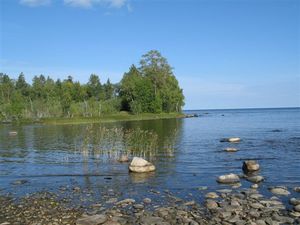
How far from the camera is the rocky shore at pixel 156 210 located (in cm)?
1565

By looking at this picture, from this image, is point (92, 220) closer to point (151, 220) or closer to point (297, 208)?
point (151, 220)

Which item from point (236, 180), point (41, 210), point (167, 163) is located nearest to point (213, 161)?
point (167, 163)

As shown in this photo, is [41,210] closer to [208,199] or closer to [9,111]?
[208,199]

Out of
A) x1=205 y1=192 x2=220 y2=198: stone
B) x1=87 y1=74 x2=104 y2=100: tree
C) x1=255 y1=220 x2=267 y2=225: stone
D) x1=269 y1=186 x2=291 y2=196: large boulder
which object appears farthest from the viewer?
x1=87 y1=74 x2=104 y2=100: tree

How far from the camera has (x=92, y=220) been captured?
15641 mm

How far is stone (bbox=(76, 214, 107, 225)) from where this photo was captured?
1543cm

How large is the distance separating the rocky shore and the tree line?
11695 cm

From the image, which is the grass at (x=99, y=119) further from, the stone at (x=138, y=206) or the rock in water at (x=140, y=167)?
the stone at (x=138, y=206)

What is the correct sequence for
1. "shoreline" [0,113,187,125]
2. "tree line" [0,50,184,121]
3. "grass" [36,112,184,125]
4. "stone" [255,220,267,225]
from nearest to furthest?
1. "stone" [255,220,267,225]
2. "shoreline" [0,113,187,125]
3. "grass" [36,112,184,125]
4. "tree line" [0,50,184,121]

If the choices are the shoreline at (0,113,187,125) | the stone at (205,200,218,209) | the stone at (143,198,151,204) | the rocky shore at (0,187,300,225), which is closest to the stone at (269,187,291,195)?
the rocky shore at (0,187,300,225)

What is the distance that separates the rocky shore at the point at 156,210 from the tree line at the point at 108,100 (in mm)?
116954

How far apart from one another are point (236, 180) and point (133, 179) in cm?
711

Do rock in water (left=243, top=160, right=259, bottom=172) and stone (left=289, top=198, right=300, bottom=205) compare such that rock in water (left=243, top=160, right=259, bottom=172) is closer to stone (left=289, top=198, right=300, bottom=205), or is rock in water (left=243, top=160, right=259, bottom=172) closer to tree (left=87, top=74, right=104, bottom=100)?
stone (left=289, top=198, right=300, bottom=205)

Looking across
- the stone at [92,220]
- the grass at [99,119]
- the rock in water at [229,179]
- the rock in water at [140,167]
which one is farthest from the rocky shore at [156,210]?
the grass at [99,119]
